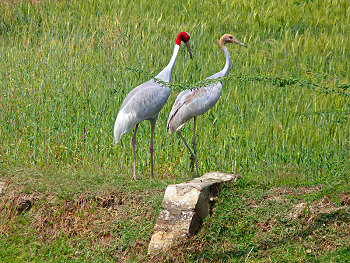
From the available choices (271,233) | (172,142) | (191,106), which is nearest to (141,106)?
(191,106)

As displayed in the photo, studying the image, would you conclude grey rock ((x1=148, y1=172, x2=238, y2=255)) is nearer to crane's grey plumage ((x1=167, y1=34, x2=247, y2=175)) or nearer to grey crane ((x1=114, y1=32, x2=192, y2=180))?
grey crane ((x1=114, y1=32, x2=192, y2=180))

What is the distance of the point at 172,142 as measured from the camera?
22.7 ft

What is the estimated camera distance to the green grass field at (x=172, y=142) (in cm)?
468

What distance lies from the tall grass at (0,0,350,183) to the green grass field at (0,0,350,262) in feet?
0.10

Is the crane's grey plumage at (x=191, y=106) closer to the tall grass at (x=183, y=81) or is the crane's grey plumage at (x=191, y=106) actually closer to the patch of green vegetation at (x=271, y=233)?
the tall grass at (x=183, y=81)

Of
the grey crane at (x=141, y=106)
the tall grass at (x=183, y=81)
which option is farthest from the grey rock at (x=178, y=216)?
the grey crane at (x=141, y=106)

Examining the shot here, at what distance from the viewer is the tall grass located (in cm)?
627

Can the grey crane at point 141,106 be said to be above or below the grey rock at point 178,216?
above

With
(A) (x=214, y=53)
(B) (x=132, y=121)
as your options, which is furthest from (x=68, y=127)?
(A) (x=214, y=53)

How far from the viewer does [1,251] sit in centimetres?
493

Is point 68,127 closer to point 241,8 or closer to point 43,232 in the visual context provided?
point 43,232

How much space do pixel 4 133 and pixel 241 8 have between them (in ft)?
23.4

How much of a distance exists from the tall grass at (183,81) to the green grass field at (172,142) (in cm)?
3

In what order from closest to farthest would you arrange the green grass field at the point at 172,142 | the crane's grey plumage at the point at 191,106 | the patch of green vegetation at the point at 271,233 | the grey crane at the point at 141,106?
the patch of green vegetation at the point at 271,233 < the green grass field at the point at 172,142 < the grey crane at the point at 141,106 < the crane's grey plumage at the point at 191,106
